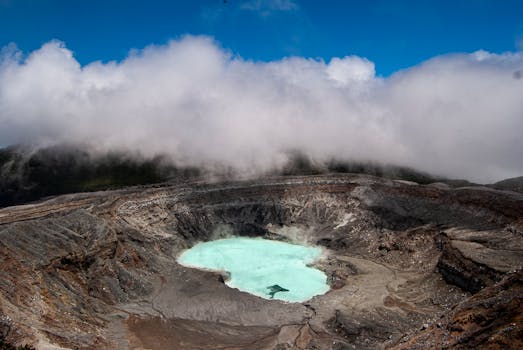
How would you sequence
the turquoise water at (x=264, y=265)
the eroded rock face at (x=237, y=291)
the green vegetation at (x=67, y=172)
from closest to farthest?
the eroded rock face at (x=237, y=291) → the turquoise water at (x=264, y=265) → the green vegetation at (x=67, y=172)

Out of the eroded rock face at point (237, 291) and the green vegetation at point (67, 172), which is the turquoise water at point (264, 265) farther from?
the green vegetation at point (67, 172)

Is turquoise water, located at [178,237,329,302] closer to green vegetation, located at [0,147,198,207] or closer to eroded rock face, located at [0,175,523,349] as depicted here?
eroded rock face, located at [0,175,523,349]

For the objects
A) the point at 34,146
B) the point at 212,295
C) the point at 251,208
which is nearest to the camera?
the point at 212,295

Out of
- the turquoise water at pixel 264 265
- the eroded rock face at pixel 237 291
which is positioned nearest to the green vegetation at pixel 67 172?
the eroded rock face at pixel 237 291

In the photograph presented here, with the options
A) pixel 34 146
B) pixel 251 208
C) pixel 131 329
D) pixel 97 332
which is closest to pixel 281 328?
pixel 131 329

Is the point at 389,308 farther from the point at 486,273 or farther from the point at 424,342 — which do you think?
the point at 424,342
